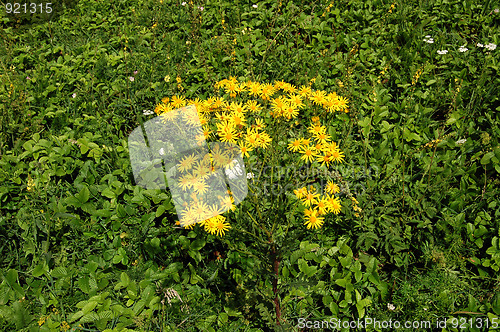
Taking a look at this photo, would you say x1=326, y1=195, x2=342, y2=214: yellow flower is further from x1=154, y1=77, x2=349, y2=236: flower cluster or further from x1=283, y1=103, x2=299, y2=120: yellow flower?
x1=283, y1=103, x2=299, y2=120: yellow flower

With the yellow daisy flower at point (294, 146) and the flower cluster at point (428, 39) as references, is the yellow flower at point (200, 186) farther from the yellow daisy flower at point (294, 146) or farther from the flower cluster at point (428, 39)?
the flower cluster at point (428, 39)

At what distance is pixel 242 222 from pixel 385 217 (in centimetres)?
98

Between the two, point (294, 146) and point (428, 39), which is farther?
point (428, 39)

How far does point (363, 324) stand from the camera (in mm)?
1931

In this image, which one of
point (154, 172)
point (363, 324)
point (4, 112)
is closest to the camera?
point (363, 324)

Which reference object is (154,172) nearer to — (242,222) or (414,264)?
(242,222)

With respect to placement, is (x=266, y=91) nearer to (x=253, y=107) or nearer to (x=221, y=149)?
(x=253, y=107)

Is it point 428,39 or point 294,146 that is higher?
point 428,39

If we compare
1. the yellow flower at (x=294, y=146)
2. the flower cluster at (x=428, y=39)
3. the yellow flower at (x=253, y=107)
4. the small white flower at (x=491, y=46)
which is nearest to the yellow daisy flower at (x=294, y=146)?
the yellow flower at (x=294, y=146)

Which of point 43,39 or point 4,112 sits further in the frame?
point 43,39

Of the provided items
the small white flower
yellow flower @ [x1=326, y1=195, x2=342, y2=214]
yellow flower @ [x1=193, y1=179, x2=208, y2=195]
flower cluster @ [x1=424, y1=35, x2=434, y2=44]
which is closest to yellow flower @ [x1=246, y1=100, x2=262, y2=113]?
yellow flower @ [x1=193, y1=179, x2=208, y2=195]

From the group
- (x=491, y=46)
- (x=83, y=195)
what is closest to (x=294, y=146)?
(x=83, y=195)

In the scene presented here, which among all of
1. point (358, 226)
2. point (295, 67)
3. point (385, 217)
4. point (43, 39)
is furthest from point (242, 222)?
point (43, 39)

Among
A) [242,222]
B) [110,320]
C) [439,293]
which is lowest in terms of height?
[110,320]
